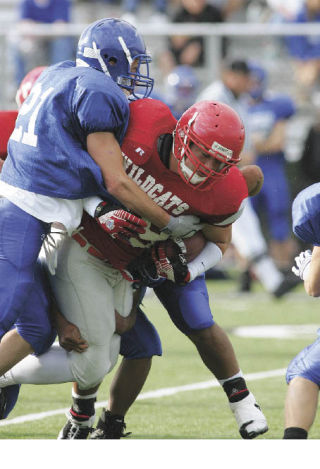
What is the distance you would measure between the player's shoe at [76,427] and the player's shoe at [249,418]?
57cm

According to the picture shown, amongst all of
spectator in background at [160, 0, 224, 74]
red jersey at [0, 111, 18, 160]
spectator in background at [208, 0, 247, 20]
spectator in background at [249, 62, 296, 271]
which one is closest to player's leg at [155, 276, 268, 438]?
red jersey at [0, 111, 18, 160]

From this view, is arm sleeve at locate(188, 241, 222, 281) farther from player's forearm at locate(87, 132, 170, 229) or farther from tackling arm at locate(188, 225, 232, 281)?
player's forearm at locate(87, 132, 170, 229)

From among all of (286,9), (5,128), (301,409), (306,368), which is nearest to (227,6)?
(286,9)

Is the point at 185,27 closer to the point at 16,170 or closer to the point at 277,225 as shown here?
the point at 277,225

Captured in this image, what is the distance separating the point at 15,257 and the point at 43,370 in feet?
1.66

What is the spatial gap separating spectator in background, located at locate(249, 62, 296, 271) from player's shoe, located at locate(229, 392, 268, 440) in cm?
492

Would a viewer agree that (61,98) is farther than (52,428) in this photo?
No

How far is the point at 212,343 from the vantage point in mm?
3811

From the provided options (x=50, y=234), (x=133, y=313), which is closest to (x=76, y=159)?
(x=50, y=234)

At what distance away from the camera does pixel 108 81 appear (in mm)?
3572

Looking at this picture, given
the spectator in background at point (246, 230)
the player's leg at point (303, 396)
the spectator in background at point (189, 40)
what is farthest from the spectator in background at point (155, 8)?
the player's leg at point (303, 396)

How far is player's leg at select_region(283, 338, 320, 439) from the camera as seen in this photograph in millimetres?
3289
